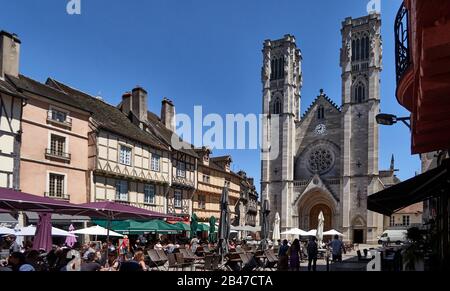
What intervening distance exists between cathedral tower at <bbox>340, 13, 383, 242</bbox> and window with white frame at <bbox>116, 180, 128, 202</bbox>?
89.5 ft

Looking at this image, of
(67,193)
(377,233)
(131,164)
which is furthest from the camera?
(377,233)

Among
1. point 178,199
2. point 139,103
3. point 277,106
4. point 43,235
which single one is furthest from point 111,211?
point 277,106

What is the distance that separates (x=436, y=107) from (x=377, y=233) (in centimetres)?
4268

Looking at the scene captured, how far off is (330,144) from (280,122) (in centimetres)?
646

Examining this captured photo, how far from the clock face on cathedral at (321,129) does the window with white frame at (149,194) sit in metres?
26.9

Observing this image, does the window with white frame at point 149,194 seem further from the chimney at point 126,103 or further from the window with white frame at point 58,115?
the window with white frame at point 58,115

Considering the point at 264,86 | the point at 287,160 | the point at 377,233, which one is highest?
the point at 264,86

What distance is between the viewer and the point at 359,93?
4931 centimetres

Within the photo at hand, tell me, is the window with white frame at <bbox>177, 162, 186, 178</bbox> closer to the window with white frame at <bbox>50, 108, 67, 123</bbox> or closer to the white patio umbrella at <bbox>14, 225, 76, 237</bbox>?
the window with white frame at <bbox>50, 108, 67, 123</bbox>

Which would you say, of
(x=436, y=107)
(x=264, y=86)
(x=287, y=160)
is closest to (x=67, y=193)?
(x=436, y=107)

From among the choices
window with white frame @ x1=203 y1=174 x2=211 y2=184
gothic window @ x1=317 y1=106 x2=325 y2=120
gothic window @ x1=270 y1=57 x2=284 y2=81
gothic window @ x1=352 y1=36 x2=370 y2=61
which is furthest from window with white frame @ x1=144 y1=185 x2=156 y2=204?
gothic window @ x1=352 y1=36 x2=370 y2=61

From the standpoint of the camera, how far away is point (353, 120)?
48.9 meters
